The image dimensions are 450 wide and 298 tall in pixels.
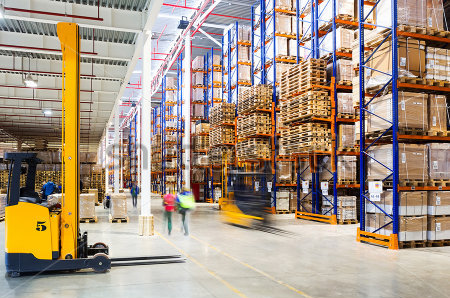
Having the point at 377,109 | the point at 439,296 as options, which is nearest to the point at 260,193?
the point at 377,109

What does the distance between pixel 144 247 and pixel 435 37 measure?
26.3ft

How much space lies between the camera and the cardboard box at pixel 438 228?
880cm

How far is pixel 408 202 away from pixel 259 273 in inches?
162

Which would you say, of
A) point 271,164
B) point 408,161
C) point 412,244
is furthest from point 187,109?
point 412,244

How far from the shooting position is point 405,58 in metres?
8.88

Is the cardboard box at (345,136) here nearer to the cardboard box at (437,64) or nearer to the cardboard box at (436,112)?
the cardboard box at (436,112)

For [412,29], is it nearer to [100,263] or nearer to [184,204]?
[184,204]

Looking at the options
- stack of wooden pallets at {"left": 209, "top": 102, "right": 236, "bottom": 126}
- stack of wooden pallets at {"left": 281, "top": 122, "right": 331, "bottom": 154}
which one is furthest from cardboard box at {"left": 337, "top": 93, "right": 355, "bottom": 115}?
stack of wooden pallets at {"left": 209, "top": 102, "right": 236, "bottom": 126}

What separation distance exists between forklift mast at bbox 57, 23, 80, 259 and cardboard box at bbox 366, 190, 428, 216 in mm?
6292

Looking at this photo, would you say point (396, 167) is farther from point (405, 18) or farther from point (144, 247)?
point (144, 247)

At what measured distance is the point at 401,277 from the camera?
20.0 feet

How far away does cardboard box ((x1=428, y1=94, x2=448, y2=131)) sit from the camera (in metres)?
9.02

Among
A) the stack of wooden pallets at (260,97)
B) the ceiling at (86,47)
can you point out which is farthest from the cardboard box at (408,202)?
the stack of wooden pallets at (260,97)

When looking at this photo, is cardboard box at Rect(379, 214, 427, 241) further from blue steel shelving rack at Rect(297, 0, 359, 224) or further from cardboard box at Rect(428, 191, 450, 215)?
blue steel shelving rack at Rect(297, 0, 359, 224)
